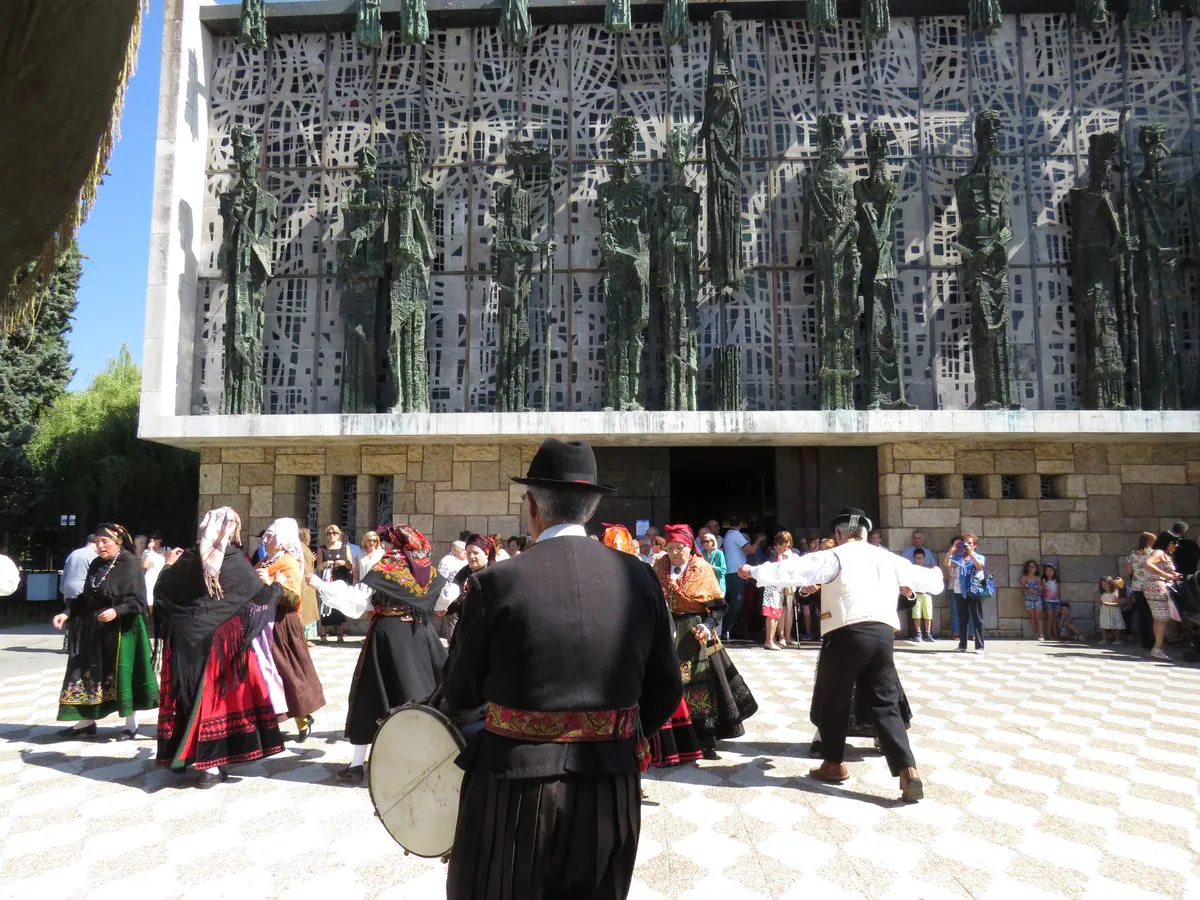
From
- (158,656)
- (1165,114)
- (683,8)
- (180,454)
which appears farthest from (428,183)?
(1165,114)

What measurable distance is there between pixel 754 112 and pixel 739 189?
1.63 meters

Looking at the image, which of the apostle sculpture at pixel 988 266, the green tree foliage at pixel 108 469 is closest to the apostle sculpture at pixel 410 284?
the apostle sculpture at pixel 988 266

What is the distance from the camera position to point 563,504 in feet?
7.94

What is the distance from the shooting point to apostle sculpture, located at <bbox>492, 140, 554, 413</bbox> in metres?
13.1

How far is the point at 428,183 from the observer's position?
545 inches

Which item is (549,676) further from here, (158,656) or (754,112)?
(754,112)

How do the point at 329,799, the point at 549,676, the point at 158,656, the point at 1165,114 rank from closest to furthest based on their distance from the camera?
the point at 549,676
the point at 329,799
the point at 158,656
the point at 1165,114

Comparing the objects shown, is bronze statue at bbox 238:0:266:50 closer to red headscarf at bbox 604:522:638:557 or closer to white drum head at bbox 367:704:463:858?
red headscarf at bbox 604:522:638:557

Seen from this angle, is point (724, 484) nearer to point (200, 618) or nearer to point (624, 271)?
point (624, 271)

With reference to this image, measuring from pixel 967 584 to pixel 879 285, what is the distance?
4.87 metres

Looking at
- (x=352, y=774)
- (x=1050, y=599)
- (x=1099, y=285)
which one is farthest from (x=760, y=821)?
(x=1099, y=285)

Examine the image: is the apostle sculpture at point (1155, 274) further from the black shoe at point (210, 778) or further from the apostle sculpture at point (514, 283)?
the black shoe at point (210, 778)

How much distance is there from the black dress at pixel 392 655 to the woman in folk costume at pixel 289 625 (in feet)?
2.73

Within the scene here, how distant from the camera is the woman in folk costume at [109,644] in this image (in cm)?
636
